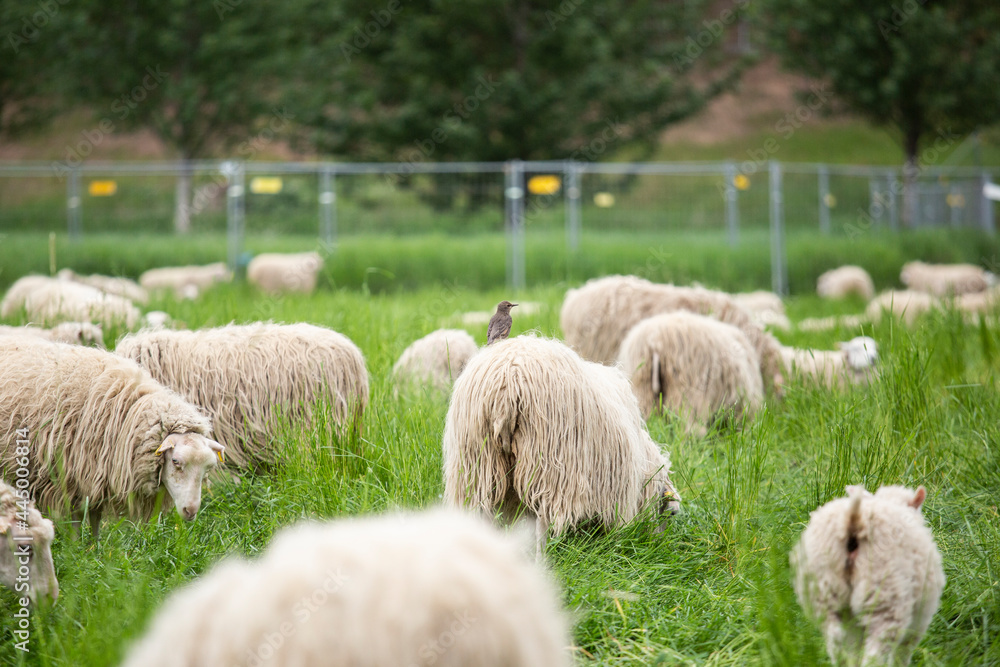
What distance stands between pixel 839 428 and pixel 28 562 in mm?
3059

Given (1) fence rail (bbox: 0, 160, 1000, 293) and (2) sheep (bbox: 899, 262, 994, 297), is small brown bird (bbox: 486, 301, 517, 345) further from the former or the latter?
(2) sheep (bbox: 899, 262, 994, 297)

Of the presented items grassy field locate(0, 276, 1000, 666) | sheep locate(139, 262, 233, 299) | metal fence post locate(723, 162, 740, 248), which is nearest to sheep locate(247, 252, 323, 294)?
sheep locate(139, 262, 233, 299)

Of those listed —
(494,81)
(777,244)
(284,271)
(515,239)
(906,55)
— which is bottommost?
(284,271)

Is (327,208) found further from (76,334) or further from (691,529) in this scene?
(691,529)

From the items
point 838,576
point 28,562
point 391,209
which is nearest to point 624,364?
point 838,576

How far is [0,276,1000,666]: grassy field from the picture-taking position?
254 centimetres

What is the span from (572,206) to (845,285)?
432 centimetres

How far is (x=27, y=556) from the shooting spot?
97.3 inches

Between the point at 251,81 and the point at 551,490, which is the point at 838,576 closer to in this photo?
the point at 551,490

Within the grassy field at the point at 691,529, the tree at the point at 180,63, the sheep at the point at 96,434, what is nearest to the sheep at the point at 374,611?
the grassy field at the point at 691,529

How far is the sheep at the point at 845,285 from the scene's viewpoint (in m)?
12.1

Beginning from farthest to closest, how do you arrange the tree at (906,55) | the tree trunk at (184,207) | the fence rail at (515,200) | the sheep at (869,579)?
the tree at (906,55), the tree trunk at (184,207), the fence rail at (515,200), the sheep at (869,579)

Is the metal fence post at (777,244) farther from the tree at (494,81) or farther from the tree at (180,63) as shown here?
the tree at (180,63)

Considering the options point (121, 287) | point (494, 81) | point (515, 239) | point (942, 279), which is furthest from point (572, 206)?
point (494, 81)
